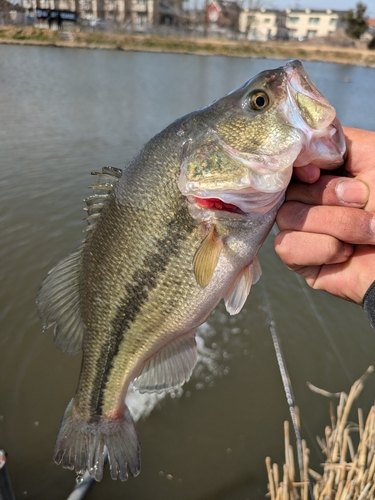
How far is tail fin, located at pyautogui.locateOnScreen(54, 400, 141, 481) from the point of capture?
5.92ft

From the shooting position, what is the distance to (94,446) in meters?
1.82

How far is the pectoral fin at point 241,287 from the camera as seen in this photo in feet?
5.45

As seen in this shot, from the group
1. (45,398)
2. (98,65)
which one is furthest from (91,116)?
(98,65)

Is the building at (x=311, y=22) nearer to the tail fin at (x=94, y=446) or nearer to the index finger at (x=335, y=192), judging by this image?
the index finger at (x=335, y=192)

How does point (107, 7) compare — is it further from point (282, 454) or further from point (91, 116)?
point (282, 454)

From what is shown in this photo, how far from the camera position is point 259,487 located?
110 inches

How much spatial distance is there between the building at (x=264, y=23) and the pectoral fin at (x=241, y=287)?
69187 mm

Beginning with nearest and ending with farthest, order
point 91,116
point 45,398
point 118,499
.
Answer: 1. point 118,499
2. point 45,398
3. point 91,116

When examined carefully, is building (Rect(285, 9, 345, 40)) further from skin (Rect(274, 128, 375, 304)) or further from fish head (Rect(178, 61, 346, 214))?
fish head (Rect(178, 61, 346, 214))

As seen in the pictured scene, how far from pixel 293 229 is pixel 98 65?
22372 millimetres

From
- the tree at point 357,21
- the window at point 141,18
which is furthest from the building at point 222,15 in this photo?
the tree at point 357,21

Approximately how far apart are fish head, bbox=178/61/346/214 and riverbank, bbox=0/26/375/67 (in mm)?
33056

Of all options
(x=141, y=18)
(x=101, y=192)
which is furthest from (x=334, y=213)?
(x=141, y=18)

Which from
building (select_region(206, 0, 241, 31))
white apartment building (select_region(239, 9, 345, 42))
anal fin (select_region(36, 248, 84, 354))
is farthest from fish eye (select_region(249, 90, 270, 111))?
white apartment building (select_region(239, 9, 345, 42))
